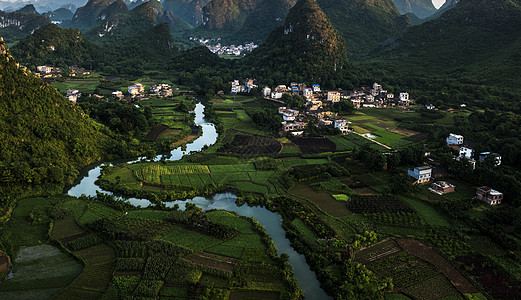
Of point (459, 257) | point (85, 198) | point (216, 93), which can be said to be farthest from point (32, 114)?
point (216, 93)

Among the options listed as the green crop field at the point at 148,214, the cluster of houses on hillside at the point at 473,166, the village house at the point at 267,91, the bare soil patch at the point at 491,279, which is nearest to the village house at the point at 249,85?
the village house at the point at 267,91

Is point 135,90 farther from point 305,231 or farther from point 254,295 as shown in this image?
point 254,295

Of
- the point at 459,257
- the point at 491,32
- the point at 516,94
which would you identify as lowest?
the point at 459,257

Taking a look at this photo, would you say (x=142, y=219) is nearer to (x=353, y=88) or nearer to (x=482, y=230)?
(x=482, y=230)

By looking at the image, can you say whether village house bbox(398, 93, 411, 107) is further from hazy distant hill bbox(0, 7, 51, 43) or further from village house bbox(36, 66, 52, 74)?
hazy distant hill bbox(0, 7, 51, 43)

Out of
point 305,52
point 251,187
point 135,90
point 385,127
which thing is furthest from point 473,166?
point 135,90

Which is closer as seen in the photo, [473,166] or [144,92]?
[473,166]
